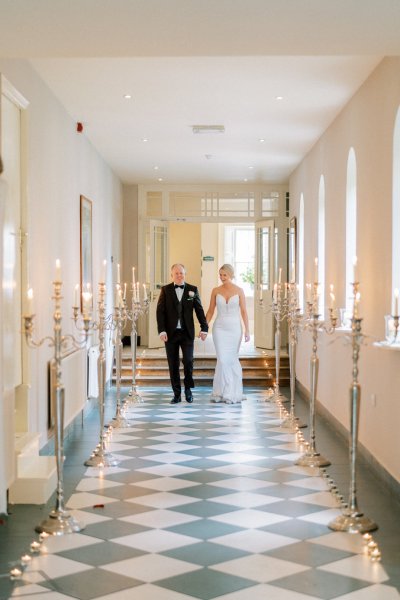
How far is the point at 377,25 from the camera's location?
16.2 ft

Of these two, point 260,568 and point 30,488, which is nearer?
point 260,568

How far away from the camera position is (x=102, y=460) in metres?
7.37

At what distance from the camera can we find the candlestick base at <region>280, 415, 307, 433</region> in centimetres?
924

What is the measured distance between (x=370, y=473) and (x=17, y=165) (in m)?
3.76

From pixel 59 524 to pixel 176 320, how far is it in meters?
6.16

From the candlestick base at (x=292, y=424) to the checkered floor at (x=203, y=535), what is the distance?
848 mm

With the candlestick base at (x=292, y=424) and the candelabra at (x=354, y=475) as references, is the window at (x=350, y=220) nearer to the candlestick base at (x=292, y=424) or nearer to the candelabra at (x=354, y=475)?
the candlestick base at (x=292, y=424)

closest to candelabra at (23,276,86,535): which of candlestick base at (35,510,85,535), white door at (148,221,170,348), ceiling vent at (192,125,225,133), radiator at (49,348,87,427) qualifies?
candlestick base at (35,510,85,535)

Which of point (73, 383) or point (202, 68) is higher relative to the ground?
point (202, 68)

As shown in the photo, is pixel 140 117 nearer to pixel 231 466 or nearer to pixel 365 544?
pixel 231 466

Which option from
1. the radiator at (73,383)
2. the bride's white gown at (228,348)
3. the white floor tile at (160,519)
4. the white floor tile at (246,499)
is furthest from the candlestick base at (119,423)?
the white floor tile at (160,519)

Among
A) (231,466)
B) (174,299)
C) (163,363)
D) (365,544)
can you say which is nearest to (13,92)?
(231,466)

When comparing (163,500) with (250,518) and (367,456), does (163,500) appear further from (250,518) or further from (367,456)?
(367,456)

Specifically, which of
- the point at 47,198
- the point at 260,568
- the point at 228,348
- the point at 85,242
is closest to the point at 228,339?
the point at 228,348
